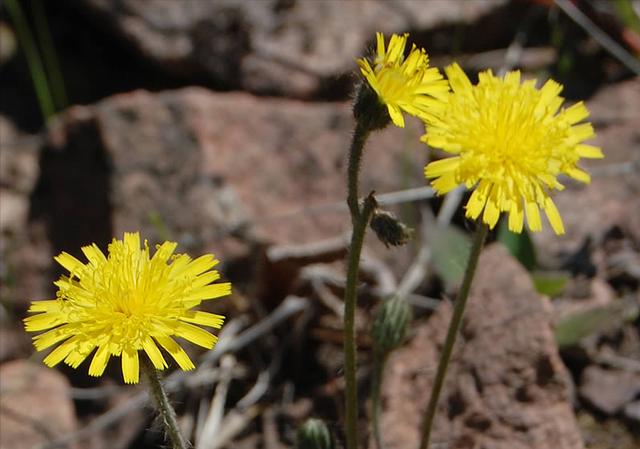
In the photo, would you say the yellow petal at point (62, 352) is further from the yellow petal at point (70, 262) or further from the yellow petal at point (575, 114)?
the yellow petal at point (575, 114)

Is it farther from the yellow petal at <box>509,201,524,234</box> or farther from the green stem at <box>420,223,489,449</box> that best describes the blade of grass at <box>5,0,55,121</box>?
the yellow petal at <box>509,201,524,234</box>

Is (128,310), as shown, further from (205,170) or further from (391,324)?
(205,170)

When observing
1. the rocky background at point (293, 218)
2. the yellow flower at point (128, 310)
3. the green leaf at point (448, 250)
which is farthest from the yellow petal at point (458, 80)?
the green leaf at point (448, 250)

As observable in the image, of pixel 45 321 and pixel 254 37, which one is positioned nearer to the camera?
pixel 45 321

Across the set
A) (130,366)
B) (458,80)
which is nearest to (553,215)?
(458,80)

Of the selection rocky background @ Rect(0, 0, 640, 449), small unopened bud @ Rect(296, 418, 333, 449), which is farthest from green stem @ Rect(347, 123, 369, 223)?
rocky background @ Rect(0, 0, 640, 449)

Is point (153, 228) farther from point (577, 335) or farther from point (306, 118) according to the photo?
point (577, 335)
